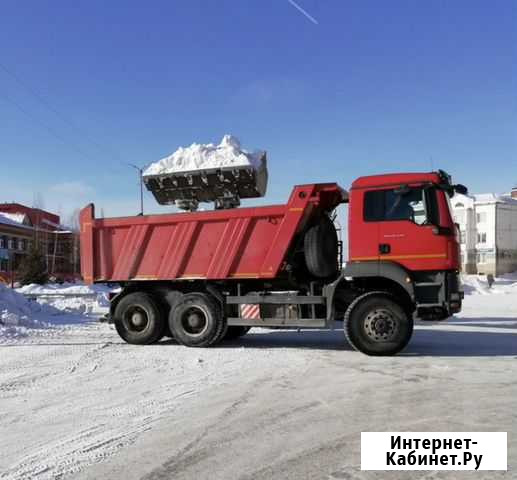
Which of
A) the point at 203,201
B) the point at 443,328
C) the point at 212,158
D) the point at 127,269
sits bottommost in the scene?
the point at 443,328

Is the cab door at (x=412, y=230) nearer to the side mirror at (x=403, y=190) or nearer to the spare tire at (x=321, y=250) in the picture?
the side mirror at (x=403, y=190)

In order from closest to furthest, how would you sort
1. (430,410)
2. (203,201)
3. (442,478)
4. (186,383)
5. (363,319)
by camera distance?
1. (442,478)
2. (430,410)
3. (186,383)
4. (363,319)
5. (203,201)

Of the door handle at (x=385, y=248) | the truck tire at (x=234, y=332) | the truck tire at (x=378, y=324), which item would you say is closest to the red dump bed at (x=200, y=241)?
the door handle at (x=385, y=248)

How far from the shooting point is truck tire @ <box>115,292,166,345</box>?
10.4 metres

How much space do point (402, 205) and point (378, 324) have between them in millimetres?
1976

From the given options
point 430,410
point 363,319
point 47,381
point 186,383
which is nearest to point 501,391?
point 430,410

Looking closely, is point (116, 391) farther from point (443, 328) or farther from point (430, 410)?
point (443, 328)

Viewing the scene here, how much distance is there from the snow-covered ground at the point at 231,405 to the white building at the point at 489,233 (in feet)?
190

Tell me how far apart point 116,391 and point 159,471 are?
8.92 ft

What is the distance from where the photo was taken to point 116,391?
6363mm

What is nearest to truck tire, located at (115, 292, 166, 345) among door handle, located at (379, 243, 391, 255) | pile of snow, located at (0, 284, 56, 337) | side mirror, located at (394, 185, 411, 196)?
pile of snow, located at (0, 284, 56, 337)

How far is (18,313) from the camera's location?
14.2 meters

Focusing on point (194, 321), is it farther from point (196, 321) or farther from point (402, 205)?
point (402, 205)

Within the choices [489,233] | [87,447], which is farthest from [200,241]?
[489,233]
